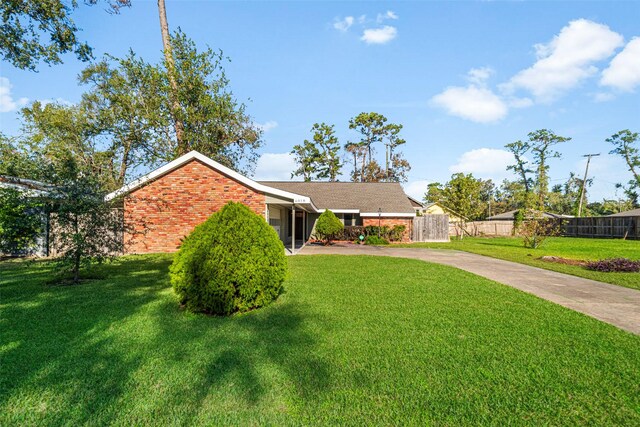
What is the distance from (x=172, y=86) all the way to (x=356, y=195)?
15.1m

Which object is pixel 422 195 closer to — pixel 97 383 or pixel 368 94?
pixel 368 94

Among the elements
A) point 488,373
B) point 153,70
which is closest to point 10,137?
point 153,70

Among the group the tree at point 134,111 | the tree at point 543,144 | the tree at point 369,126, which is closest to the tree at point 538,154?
the tree at point 543,144

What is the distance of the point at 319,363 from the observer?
3.19 metres

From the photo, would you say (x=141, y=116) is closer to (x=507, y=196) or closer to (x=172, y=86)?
(x=172, y=86)

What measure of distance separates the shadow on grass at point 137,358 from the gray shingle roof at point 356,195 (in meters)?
18.0

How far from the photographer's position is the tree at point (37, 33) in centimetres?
925

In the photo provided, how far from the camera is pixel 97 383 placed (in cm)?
277

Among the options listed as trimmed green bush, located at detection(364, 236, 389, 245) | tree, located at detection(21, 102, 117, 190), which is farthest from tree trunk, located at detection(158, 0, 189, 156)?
trimmed green bush, located at detection(364, 236, 389, 245)

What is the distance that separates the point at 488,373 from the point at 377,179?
39.1 meters

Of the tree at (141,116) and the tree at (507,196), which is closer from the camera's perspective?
the tree at (141,116)

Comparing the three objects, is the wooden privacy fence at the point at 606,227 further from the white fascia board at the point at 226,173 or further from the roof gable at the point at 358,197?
the white fascia board at the point at 226,173

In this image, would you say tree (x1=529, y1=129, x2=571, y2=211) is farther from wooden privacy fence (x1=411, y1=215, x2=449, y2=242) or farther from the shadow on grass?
the shadow on grass

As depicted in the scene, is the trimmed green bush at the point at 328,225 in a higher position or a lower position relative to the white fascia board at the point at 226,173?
lower
